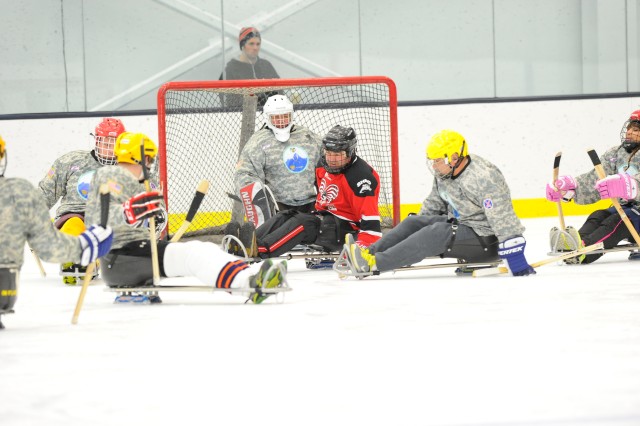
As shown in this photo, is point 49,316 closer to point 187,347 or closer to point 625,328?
point 187,347

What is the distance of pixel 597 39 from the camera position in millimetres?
8898

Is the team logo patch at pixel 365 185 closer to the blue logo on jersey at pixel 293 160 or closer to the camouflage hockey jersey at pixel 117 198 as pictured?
the blue logo on jersey at pixel 293 160

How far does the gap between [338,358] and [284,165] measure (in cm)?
311

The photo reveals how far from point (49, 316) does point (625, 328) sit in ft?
6.79

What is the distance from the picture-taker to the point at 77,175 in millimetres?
5777

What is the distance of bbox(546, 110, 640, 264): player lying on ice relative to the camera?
5.44m

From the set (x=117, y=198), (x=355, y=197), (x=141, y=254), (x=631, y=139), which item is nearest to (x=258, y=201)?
(x=355, y=197)

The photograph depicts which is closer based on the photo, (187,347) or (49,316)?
(187,347)

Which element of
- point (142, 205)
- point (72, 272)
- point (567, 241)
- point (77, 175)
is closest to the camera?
point (142, 205)

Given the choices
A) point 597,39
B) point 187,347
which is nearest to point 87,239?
point 187,347

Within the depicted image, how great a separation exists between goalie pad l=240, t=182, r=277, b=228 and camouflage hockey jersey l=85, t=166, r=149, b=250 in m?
1.61

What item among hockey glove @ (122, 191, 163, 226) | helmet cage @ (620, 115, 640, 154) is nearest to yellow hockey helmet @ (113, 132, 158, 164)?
hockey glove @ (122, 191, 163, 226)

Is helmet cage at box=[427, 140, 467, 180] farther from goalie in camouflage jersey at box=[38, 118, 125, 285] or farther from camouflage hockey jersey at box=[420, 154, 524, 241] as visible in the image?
goalie in camouflage jersey at box=[38, 118, 125, 285]

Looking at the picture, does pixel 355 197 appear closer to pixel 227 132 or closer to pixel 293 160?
pixel 293 160
